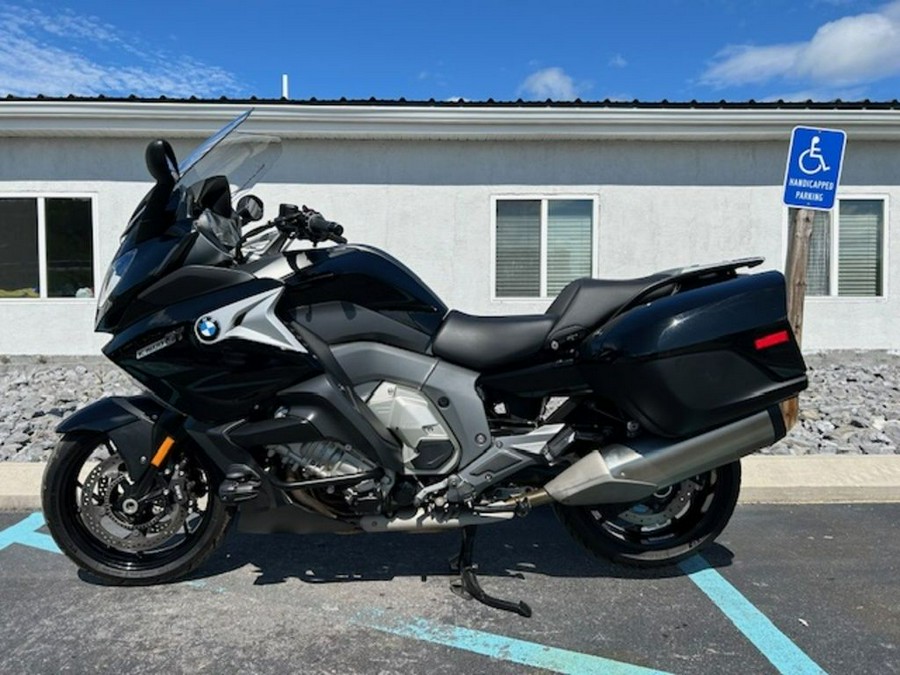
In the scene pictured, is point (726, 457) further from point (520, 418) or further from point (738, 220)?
point (738, 220)

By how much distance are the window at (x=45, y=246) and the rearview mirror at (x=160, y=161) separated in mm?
6839

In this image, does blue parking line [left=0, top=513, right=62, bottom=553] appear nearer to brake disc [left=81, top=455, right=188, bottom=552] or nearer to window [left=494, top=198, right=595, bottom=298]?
brake disc [left=81, top=455, right=188, bottom=552]

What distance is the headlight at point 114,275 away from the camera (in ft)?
9.20

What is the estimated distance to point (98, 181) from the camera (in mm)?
8609

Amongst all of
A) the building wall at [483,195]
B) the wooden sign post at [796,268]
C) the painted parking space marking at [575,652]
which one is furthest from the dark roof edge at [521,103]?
the painted parking space marking at [575,652]

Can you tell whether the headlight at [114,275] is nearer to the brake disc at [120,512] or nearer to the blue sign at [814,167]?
the brake disc at [120,512]

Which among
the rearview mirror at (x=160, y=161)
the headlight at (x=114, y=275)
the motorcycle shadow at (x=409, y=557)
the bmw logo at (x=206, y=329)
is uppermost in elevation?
the rearview mirror at (x=160, y=161)

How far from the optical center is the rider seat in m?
2.83

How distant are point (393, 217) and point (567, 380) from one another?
629 centimetres

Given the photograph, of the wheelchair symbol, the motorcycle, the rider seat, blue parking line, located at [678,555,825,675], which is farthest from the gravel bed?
→ the rider seat

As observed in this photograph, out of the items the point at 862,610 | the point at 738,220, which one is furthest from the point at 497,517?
the point at 738,220

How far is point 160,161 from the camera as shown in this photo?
108 inches

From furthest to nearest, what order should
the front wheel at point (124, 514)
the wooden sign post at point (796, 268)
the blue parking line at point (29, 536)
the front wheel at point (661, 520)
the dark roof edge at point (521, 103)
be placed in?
the dark roof edge at point (521, 103) → the wooden sign post at point (796, 268) → the blue parking line at point (29, 536) → the front wheel at point (661, 520) → the front wheel at point (124, 514)

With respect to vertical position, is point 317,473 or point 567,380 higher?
point 567,380
